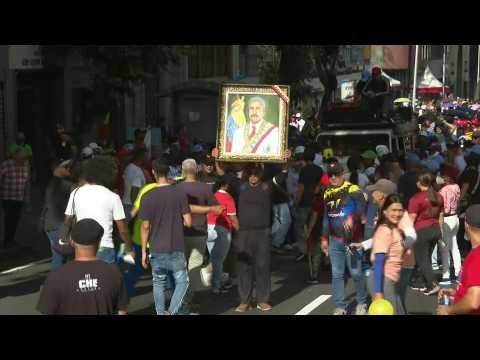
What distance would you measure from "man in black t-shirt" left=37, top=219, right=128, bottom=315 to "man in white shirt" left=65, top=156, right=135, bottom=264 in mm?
3636

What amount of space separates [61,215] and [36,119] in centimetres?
1752

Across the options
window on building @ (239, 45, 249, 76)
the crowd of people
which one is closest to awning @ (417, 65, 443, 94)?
window on building @ (239, 45, 249, 76)

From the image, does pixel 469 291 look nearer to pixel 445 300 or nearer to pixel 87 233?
pixel 445 300

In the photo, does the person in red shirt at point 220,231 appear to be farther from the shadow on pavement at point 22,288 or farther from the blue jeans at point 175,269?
the shadow on pavement at point 22,288

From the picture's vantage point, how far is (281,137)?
38.5 ft

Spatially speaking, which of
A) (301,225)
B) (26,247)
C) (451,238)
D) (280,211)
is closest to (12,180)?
(26,247)

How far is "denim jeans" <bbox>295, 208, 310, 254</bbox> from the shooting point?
14.6 meters

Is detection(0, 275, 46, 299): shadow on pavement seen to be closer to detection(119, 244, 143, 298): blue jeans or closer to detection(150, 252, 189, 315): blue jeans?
detection(119, 244, 143, 298): blue jeans

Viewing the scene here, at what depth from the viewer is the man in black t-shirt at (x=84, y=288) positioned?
578 centimetres

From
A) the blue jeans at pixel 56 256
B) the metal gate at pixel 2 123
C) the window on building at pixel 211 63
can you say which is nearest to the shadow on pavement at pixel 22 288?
the blue jeans at pixel 56 256

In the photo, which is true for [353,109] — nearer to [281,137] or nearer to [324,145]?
[324,145]

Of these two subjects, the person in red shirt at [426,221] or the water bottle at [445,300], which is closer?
the water bottle at [445,300]

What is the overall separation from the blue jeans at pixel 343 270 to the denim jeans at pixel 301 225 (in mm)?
3694
